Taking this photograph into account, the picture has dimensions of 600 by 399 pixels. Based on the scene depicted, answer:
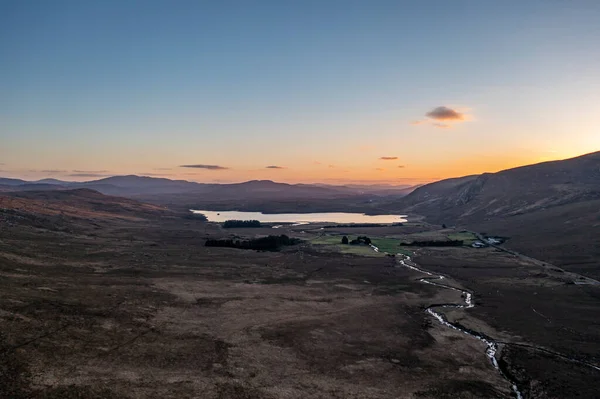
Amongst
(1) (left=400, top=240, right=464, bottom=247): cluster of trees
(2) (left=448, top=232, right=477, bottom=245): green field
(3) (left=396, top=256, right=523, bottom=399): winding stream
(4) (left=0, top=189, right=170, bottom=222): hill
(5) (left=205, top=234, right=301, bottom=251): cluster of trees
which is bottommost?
(3) (left=396, top=256, right=523, bottom=399): winding stream

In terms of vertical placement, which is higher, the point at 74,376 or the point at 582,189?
the point at 582,189

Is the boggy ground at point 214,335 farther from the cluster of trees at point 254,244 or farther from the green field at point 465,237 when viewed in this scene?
the green field at point 465,237

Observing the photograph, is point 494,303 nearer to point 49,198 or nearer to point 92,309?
point 92,309

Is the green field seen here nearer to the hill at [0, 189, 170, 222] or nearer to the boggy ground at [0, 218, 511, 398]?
the boggy ground at [0, 218, 511, 398]

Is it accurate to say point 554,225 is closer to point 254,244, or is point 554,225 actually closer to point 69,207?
point 254,244

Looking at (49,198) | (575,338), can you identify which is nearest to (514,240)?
(575,338)

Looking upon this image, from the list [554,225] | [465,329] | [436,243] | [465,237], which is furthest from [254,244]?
[554,225]

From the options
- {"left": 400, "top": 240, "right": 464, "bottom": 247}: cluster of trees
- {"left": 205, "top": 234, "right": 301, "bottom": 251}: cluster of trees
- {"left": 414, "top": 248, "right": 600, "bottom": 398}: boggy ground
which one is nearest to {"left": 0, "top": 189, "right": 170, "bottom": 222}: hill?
{"left": 205, "top": 234, "right": 301, "bottom": 251}: cluster of trees

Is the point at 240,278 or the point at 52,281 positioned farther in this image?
the point at 240,278

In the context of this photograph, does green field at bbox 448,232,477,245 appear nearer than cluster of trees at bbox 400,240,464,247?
No
